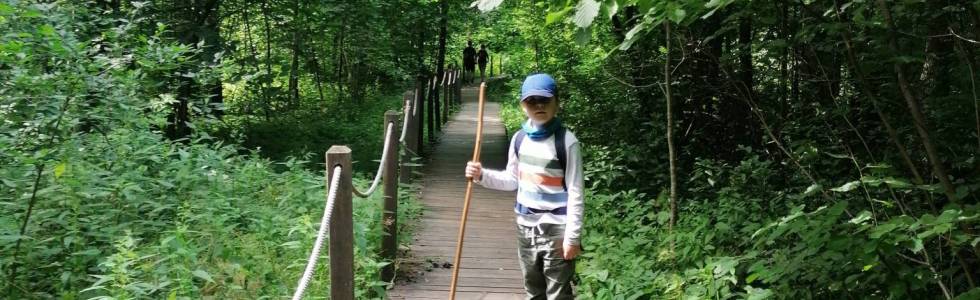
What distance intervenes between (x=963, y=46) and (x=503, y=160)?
331 inches

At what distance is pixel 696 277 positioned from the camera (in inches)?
176

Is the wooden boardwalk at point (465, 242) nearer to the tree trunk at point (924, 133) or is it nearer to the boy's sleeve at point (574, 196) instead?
the boy's sleeve at point (574, 196)

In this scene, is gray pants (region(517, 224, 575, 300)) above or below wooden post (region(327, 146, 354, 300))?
below

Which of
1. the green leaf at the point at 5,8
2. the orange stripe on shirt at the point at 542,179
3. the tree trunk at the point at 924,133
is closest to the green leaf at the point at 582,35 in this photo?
the orange stripe on shirt at the point at 542,179

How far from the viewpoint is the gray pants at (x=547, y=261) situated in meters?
3.81

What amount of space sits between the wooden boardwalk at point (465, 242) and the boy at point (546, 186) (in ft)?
5.44

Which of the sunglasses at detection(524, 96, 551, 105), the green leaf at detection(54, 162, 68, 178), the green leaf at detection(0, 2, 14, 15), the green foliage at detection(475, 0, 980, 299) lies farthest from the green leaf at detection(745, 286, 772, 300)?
the green leaf at detection(0, 2, 14, 15)

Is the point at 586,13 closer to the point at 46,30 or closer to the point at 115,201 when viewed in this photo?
the point at 46,30

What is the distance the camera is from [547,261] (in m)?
3.88

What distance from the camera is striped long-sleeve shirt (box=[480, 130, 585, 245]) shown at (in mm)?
3629

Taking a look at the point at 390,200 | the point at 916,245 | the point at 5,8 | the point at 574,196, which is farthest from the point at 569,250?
the point at 5,8

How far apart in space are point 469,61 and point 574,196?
24.1 meters

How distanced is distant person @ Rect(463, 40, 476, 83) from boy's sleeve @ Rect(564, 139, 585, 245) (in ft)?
75.5

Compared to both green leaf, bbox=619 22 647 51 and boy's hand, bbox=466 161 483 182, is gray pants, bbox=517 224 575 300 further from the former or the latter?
green leaf, bbox=619 22 647 51
